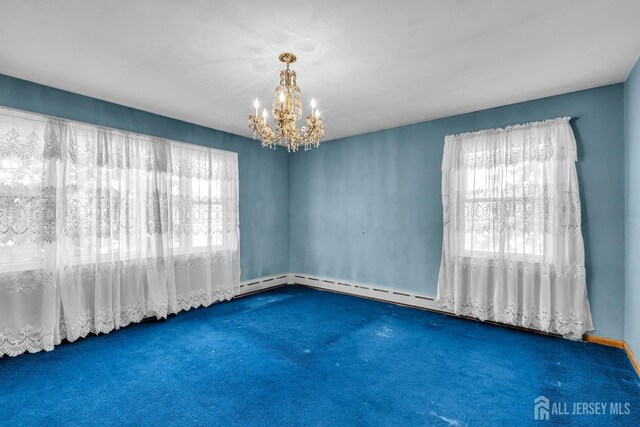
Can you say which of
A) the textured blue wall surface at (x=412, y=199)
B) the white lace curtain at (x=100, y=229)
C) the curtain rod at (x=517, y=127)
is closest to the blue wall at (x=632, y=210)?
the textured blue wall surface at (x=412, y=199)

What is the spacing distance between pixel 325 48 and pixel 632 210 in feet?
10.3

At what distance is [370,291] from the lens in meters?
5.03

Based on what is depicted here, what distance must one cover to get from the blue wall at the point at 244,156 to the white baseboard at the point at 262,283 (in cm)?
9

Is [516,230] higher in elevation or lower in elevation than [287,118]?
lower

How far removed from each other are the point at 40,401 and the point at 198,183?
2.91m

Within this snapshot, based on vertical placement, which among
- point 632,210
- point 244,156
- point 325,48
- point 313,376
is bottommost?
point 313,376

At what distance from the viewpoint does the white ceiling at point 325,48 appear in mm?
2039

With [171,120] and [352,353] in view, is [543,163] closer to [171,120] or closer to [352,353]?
[352,353]

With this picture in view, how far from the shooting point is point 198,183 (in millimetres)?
4531

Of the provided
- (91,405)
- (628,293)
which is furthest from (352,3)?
(628,293)

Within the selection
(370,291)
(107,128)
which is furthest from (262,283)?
(107,128)

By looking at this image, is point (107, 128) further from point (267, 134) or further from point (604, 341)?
point (604, 341)

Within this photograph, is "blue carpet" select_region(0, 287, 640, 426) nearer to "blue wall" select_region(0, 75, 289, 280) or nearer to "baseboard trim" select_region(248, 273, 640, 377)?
"baseboard trim" select_region(248, 273, 640, 377)

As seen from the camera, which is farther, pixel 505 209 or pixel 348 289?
pixel 348 289
